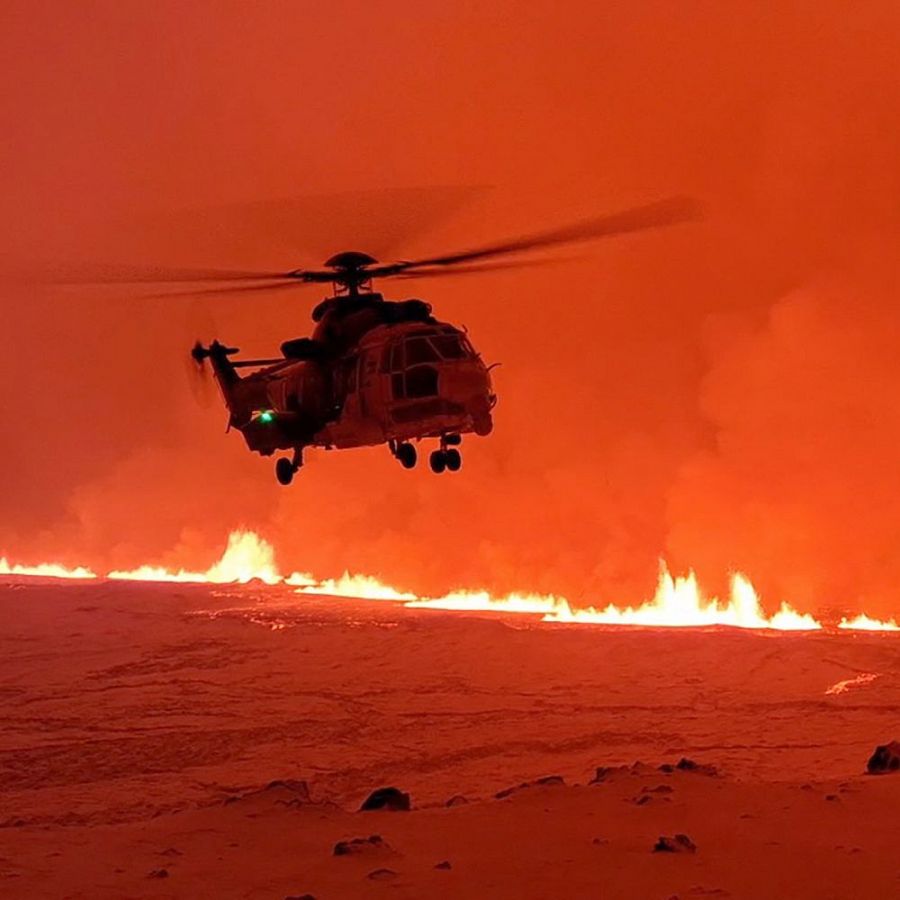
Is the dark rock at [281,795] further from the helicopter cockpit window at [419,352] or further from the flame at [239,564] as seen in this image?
the flame at [239,564]

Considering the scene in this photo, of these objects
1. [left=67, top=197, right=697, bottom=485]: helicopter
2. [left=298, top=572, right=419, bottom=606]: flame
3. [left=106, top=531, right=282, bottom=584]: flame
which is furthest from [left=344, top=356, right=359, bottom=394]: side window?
[left=106, top=531, right=282, bottom=584]: flame

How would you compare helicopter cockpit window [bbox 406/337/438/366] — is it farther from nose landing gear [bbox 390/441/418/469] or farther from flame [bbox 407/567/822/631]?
flame [bbox 407/567/822/631]

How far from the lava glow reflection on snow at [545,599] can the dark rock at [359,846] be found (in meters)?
16.1

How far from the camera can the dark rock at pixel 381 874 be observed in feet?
29.6

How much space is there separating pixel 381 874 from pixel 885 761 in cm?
545

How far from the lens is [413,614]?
28234 mm

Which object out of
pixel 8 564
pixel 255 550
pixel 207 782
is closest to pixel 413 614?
pixel 207 782

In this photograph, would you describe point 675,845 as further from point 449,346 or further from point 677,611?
Result: point 677,611

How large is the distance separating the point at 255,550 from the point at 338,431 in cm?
4403

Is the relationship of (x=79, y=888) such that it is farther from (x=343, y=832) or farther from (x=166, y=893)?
(x=343, y=832)

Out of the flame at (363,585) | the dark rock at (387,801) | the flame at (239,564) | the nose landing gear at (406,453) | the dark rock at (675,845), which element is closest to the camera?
the dark rock at (675,845)

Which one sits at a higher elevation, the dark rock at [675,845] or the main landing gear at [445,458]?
the main landing gear at [445,458]

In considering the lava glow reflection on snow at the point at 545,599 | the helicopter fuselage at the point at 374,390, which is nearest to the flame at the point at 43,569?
the lava glow reflection on snow at the point at 545,599

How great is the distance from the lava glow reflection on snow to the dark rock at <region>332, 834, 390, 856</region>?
52.8 feet
